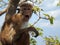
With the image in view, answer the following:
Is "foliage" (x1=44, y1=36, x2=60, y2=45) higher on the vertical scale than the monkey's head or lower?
lower

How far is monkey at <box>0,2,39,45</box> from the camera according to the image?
3601 mm

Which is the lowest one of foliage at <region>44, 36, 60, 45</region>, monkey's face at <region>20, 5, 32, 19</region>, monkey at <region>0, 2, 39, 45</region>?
foliage at <region>44, 36, 60, 45</region>

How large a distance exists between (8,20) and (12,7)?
0.26 meters

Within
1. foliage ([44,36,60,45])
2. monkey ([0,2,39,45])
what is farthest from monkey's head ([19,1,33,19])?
foliage ([44,36,60,45])

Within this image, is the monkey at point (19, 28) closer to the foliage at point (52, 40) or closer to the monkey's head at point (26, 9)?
the monkey's head at point (26, 9)

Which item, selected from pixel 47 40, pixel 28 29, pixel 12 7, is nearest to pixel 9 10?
pixel 12 7

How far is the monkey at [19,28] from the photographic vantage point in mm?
3601

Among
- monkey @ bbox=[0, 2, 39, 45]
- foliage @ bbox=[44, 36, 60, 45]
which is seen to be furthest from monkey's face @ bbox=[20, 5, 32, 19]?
foliage @ bbox=[44, 36, 60, 45]

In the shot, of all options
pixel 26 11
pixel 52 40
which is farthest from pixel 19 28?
pixel 52 40

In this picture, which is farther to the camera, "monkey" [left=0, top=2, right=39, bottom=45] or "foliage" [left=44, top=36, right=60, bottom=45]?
"foliage" [left=44, top=36, right=60, bottom=45]

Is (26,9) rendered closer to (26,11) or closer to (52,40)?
(26,11)

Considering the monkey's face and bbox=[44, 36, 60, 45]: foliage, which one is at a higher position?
the monkey's face

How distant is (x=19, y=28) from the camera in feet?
12.1

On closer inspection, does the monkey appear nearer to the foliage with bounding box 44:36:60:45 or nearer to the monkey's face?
the monkey's face
